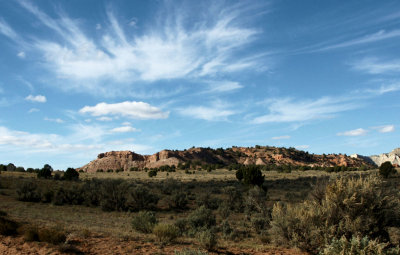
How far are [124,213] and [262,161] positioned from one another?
312 feet

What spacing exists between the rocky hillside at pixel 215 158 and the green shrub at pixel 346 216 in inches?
3953

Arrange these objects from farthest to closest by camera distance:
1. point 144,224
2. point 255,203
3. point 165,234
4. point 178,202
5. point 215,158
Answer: point 215,158 → point 178,202 → point 255,203 → point 144,224 → point 165,234

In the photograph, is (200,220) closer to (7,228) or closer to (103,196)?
(7,228)

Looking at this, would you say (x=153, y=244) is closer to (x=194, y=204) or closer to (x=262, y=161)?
(x=194, y=204)

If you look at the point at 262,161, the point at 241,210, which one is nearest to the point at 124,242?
the point at 241,210

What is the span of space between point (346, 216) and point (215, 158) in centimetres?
11804

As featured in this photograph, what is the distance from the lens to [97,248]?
10.5m

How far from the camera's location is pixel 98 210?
27.6m

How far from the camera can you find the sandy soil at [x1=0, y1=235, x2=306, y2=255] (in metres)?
10.2

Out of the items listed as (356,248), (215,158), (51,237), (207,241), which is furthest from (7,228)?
(215,158)

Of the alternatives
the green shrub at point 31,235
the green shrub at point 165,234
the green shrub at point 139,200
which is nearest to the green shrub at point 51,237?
the green shrub at point 31,235

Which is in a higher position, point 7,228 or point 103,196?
point 103,196

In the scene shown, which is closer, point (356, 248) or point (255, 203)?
point (356, 248)

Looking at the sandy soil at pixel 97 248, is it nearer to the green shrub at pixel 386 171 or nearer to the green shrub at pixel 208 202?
the green shrub at pixel 208 202
